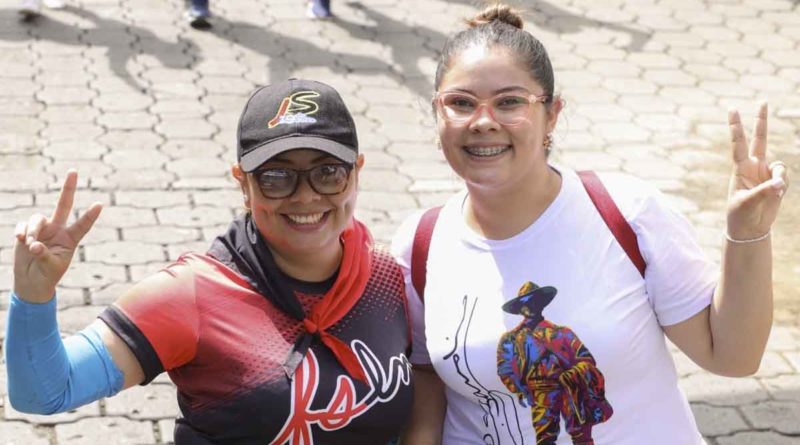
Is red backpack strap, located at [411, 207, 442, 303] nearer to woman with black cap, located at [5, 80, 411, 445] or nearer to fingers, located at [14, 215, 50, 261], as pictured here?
woman with black cap, located at [5, 80, 411, 445]

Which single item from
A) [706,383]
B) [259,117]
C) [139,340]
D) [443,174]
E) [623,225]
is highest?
[259,117]

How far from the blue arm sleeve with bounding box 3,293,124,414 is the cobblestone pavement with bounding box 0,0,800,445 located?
75.5 inches

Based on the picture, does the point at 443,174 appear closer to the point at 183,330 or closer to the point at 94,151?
the point at 94,151

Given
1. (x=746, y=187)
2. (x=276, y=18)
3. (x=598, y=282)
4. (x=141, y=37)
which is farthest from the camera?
(x=276, y=18)

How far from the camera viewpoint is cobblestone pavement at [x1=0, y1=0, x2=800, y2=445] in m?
5.36

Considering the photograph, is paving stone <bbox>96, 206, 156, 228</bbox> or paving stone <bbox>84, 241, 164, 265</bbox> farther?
paving stone <bbox>96, 206, 156, 228</bbox>

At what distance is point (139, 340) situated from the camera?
2869mm

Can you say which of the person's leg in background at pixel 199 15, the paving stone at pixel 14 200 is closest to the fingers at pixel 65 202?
the paving stone at pixel 14 200

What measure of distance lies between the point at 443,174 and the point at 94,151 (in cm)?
204

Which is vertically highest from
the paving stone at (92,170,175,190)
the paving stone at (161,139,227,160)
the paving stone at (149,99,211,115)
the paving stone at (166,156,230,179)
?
the paving stone at (149,99,211,115)

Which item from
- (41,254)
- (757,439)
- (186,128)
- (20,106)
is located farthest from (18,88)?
(41,254)

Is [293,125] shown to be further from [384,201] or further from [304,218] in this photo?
[384,201]

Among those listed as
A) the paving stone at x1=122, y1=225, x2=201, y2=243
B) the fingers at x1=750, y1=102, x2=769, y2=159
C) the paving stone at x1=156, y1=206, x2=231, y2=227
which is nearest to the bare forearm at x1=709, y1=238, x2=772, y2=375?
the fingers at x1=750, y1=102, x2=769, y2=159

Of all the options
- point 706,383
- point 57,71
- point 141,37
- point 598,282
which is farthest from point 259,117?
point 141,37
